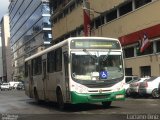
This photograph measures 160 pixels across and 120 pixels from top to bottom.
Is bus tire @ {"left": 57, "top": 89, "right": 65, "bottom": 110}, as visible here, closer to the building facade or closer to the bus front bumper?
the bus front bumper

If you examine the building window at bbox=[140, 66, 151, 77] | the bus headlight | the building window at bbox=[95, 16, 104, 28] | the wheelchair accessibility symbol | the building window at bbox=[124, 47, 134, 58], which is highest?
the building window at bbox=[95, 16, 104, 28]

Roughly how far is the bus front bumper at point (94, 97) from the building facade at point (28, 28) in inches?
3096

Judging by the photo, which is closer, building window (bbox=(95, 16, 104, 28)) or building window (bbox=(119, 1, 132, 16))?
building window (bbox=(119, 1, 132, 16))

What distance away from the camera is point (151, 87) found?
27984 mm

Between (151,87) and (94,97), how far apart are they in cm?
985

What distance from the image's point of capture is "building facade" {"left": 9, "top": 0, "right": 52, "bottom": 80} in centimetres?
9825

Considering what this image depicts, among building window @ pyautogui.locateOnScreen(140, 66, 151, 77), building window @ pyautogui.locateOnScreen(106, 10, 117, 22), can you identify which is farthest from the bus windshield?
building window @ pyautogui.locateOnScreen(106, 10, 117, 22)

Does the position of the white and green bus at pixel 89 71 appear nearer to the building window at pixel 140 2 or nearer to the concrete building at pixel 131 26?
the concrete building at pixel 131 26

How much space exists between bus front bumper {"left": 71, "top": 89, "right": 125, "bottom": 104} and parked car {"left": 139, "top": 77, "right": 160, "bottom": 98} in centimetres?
890

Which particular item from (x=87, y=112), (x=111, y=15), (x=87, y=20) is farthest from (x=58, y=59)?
(x=87, y=20)

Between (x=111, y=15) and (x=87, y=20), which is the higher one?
(x=87, y=20)

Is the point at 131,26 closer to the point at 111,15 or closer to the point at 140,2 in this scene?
the point at 140,2

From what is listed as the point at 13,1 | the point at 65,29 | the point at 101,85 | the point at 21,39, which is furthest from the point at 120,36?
the point at 13,1

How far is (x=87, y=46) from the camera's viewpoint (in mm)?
19344
